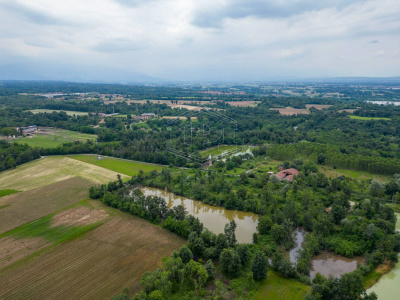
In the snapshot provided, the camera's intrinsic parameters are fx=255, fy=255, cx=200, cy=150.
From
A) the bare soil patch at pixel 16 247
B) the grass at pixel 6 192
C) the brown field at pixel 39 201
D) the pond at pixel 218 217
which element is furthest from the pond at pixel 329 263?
the grass at pixel 6 192

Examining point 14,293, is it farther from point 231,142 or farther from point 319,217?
point 231,142

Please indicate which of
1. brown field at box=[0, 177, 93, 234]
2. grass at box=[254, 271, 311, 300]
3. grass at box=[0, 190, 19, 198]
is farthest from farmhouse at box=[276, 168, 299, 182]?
grass at box=[0, 190, 19, 198]

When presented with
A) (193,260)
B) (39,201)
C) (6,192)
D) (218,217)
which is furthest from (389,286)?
(6,192)

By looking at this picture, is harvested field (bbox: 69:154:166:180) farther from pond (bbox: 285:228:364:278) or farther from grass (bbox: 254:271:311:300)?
grass (bbox: 254:271:311:300)

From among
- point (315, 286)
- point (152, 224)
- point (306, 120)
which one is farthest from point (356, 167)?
point (306, 120)

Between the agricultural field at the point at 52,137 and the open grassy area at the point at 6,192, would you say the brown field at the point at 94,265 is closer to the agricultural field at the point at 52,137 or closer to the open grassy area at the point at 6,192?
the open grassy area at the point at 6,192

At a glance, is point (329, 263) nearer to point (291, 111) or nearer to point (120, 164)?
point (120, 164)
